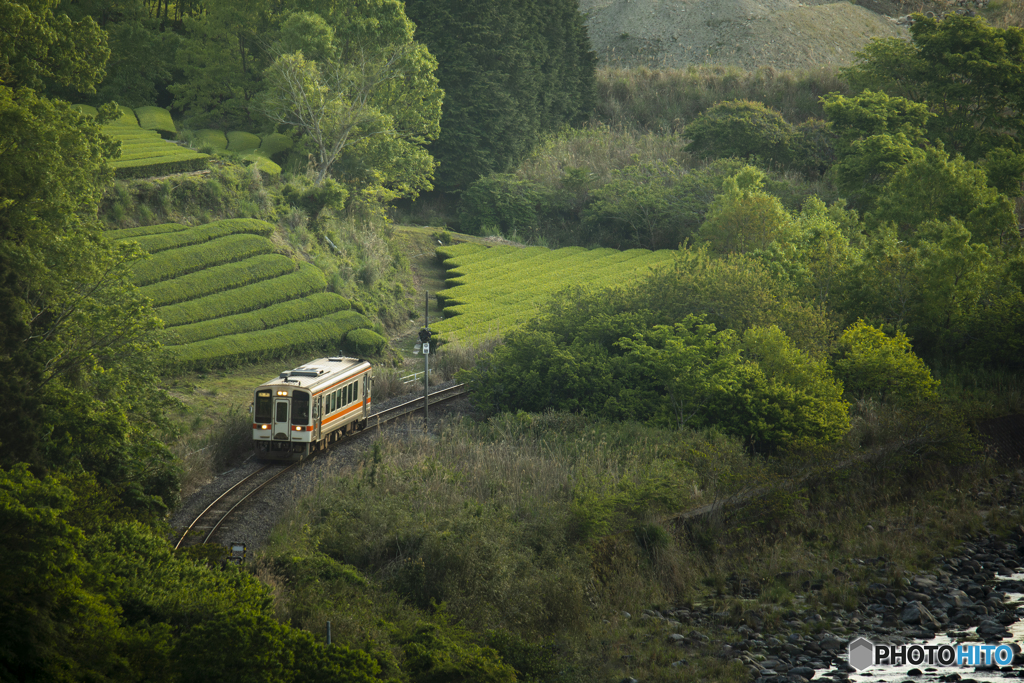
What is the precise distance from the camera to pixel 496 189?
7300cm

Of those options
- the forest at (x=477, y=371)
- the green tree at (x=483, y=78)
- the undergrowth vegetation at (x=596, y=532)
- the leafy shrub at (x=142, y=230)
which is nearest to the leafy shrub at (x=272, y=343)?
the forest at (x=477, y=371)

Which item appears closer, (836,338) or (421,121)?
(836,338)

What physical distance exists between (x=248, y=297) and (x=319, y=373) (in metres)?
15.8

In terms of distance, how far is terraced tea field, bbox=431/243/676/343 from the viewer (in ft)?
163

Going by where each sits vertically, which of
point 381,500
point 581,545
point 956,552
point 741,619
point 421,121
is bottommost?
point 956,552

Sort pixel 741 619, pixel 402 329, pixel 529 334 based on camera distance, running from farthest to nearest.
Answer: pixel 402 329 → pixel 529 334 → pixel 741 619

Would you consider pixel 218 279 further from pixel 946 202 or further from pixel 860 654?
pixel 946 202

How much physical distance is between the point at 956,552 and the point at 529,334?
1659 centimetres

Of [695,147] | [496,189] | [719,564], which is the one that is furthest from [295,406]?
[695,147]

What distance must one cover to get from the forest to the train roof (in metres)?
3.49

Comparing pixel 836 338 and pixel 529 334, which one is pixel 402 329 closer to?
pixel 529 334

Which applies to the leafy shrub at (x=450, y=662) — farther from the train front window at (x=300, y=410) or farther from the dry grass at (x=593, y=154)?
the dry grass at (x=593, y=154)

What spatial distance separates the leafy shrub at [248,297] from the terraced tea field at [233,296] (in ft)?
0.15

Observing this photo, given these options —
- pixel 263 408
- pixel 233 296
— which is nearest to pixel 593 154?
pixel 233 296
